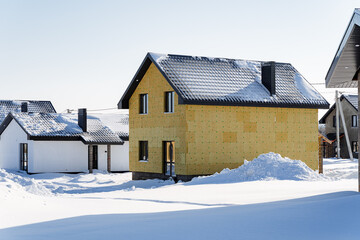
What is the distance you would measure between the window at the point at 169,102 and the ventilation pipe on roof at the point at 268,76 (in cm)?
530

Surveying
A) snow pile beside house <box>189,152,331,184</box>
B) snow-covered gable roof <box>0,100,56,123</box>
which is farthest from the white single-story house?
snow pile beside house <box>189,152,331,184</box>

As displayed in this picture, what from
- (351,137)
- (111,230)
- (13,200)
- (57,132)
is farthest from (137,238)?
(351,137)

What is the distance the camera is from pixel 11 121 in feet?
130

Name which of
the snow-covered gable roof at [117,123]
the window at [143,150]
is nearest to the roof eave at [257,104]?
the window at [143,150]

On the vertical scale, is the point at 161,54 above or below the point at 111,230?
above

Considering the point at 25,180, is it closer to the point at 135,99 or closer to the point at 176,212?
the point at 135,99

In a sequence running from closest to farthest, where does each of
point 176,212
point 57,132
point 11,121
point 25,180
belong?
point 176,212 → point 25,180 → point 57,132 → point 11,121

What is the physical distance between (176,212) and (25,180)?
11834 millimetres

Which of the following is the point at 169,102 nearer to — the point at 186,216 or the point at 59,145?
the point at 59,145

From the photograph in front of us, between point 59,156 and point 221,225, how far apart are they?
89.4 feet

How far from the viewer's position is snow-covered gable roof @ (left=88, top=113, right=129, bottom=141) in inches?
1574

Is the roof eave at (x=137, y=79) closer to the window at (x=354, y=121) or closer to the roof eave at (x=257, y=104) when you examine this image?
the roof eave at (x=257, y=104)

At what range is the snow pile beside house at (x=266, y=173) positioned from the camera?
2414cm

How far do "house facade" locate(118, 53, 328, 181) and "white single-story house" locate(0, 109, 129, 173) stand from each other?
731 cm
